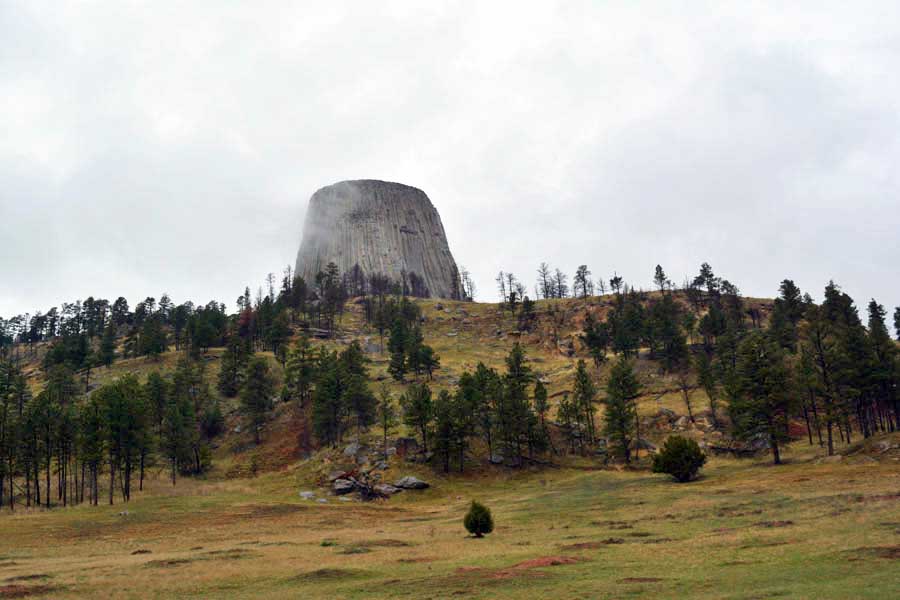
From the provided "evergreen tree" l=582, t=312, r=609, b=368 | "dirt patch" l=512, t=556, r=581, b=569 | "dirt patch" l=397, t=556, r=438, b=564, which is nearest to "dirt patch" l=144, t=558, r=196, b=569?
"dirt patch" l=397, t=556, r=438, b=564

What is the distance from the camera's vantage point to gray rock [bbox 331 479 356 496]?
3164 inches

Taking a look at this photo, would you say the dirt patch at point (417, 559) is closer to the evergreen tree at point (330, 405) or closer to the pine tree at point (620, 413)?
the pine tree at point (620, 413)

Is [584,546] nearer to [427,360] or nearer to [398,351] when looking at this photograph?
[427,360]

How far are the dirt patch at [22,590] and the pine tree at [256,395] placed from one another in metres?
79.7

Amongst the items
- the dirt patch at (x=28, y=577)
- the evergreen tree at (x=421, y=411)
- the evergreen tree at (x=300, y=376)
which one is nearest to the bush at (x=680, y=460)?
the evergreen tree at (x=421, y=411)

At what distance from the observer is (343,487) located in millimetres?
80688

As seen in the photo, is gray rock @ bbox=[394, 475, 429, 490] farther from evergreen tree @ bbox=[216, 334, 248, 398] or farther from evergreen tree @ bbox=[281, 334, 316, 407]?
evergreen tree @ bbox=[216, 334, 248, 398]

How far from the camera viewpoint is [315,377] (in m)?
107

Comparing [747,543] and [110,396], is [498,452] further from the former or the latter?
[747,543]

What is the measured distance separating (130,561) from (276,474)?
58541 millimetres

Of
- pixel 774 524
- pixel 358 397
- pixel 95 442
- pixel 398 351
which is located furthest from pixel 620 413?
pixel 95 442

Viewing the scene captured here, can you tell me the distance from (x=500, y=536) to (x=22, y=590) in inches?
1050

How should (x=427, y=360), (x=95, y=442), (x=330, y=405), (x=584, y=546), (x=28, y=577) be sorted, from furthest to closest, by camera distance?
1. (x=427, y=360)
2. (x=330, y=405)
3. (x=95, y=442)
4. (x=584, y=546)
5. (x=28, y=577)

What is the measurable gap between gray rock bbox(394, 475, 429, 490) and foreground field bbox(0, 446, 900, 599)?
9.51m
